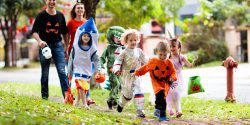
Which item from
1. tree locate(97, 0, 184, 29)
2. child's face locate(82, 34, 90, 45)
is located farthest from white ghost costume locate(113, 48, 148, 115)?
tree locate(97, 0, 184, 29)

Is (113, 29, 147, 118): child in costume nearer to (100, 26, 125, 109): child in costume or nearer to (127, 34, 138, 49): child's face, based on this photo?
(127, 34, 138, 49): child's face

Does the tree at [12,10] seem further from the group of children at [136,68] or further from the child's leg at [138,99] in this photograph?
the child's leg at [138,99]

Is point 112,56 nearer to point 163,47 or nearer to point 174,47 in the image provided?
point 174,47

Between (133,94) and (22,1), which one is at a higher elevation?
(22,1)

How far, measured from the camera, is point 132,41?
32.0 feet

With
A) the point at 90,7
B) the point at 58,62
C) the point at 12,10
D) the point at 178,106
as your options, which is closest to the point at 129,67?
the point at 178,106

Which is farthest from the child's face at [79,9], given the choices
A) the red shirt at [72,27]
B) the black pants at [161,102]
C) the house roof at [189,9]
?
the house roof at [189,9]

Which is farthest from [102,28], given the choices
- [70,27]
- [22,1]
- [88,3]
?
[70,27]

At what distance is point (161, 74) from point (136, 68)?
35.1 inches

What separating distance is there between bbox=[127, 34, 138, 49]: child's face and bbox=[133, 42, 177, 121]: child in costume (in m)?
0.73

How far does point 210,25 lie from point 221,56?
2.22m

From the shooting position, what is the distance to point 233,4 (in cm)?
3641

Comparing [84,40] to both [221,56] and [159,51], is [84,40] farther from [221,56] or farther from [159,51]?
[221,56]

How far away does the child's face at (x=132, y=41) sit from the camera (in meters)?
9.73
